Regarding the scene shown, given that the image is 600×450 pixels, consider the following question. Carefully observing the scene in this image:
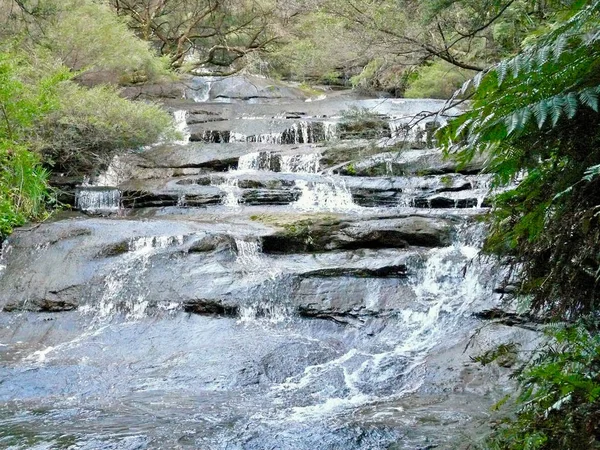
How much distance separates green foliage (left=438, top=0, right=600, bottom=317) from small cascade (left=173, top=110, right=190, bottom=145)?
12.8 metres

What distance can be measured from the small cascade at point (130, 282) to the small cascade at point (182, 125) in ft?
22.3

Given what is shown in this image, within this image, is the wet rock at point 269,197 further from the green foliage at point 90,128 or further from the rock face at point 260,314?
the green foliage at point 90,128

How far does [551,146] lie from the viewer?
7.91ft

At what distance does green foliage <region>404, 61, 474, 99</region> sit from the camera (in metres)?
19.0

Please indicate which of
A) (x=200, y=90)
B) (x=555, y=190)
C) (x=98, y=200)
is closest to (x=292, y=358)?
(x=555, y=190)

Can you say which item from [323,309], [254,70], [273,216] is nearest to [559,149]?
[323,309]

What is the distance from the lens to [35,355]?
6324mm

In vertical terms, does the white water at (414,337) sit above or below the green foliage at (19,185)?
below

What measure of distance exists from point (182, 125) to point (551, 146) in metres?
14.8

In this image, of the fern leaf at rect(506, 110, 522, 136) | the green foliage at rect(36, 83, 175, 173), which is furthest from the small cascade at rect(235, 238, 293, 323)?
the green foliage at rect(36, 83, 175, 173)

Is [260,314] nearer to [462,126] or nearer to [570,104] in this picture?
[462,126]

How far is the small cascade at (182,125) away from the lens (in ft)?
49.2

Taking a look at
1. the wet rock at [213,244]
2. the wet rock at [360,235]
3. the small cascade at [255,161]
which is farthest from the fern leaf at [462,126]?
the small cascade at [255,161]

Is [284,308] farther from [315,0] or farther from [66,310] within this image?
[315,0]
